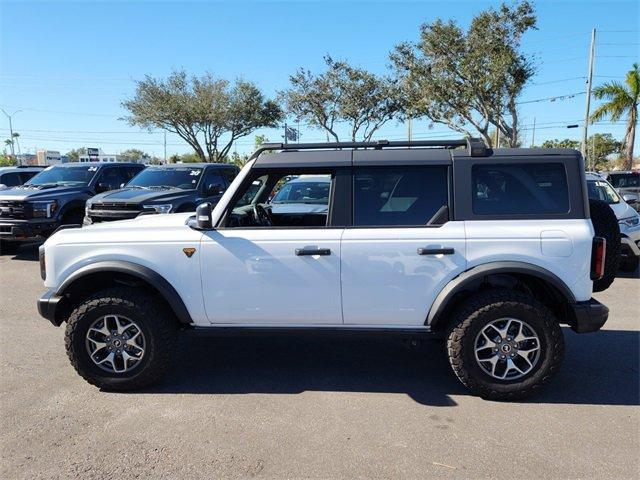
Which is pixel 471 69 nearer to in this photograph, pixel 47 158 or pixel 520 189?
pixel 520 189

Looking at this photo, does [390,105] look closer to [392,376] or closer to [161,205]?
[161,205]

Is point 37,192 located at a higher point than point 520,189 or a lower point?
higher

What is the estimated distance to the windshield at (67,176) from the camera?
35.9ft

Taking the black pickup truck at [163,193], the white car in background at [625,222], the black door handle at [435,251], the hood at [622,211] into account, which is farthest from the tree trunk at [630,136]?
the black door handle at [435,251]

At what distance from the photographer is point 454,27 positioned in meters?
21.0

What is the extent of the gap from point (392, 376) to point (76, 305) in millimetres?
2650

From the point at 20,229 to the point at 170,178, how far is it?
113 inches

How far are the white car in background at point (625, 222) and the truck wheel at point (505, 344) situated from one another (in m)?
4.62

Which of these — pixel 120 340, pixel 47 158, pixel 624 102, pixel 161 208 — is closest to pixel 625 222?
pixel 161 208

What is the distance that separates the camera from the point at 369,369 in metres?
4.34

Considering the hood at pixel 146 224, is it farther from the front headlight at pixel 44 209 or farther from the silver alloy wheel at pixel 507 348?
the front headlight at pixel 44 209

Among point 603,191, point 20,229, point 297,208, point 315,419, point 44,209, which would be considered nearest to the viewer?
point 315,419

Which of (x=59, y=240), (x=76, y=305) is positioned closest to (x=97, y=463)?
(x=76, y=305)

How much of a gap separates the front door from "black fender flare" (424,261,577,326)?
2.57 ft
